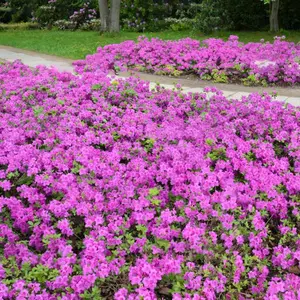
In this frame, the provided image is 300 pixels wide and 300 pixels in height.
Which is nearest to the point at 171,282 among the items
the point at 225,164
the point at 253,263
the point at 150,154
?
the point at 253,263

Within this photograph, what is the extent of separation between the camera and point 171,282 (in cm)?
271

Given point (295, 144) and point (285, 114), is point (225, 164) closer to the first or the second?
point (295, 144)

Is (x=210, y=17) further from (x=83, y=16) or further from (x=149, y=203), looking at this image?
(x=149, y=203)

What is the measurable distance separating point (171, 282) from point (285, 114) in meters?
2.81

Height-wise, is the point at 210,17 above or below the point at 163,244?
above

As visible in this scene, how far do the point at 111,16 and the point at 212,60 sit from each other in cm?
1028

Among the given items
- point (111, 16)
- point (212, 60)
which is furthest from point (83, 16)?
point (212, 60)

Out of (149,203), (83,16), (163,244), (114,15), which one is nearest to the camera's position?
(163,244)

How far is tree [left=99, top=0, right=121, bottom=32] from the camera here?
18.1 meters

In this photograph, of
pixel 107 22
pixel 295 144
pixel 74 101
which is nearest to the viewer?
pixel 295 144

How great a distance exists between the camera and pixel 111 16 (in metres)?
18.4

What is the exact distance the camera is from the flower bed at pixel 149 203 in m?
2.66

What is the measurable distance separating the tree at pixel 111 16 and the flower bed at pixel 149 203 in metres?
14.1

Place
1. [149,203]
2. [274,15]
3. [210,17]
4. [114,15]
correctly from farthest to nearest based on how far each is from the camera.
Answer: [114,15], [210,17], [274,15], [149,203]
